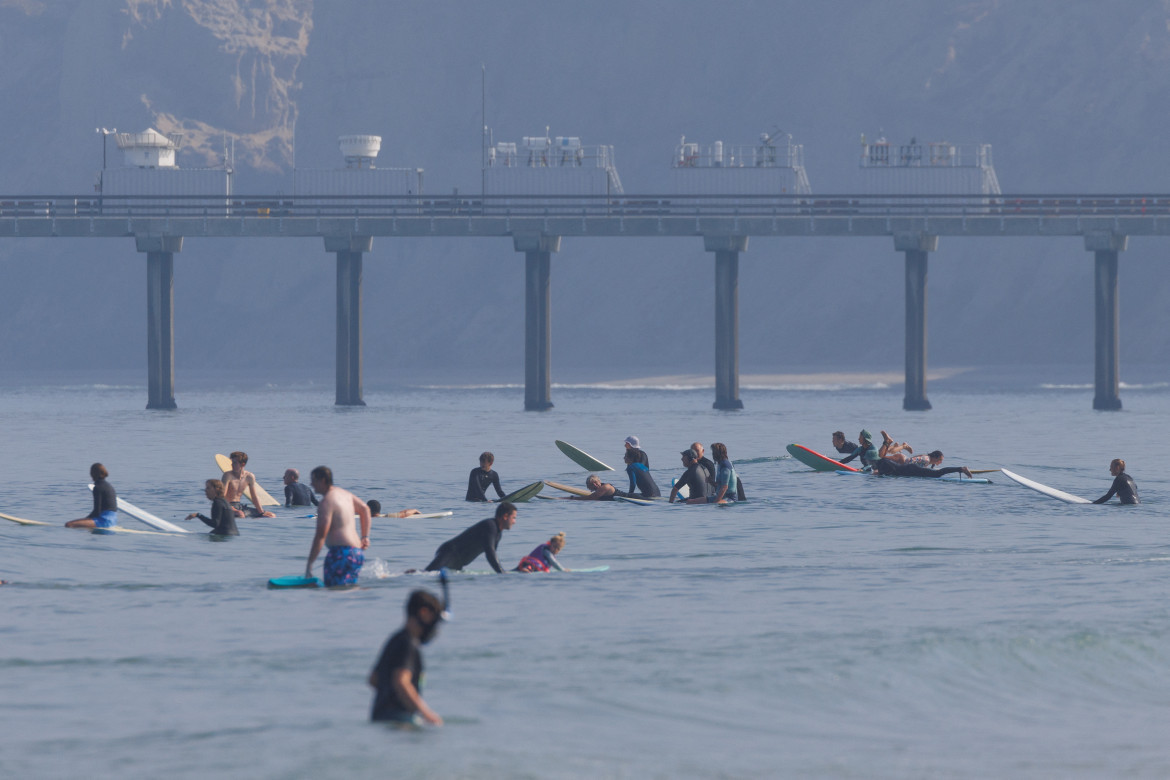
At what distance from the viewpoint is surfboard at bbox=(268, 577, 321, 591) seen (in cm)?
2130

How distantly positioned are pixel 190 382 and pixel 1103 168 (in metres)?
72.6

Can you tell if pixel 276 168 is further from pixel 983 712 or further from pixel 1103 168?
pixel 983 712

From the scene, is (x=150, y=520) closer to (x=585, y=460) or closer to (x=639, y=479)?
(x=639, y=479)

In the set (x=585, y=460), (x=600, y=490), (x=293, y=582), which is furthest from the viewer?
(x=585, y=460)

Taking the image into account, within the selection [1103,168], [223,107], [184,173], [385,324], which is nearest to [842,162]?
[1103,168]

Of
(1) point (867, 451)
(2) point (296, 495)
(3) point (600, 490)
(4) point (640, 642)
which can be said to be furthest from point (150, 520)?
(1) point (867, 451)

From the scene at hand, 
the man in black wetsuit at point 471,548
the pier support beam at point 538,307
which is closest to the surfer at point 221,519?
the man in black wetsuit at point 471,548

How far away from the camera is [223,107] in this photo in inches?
6107

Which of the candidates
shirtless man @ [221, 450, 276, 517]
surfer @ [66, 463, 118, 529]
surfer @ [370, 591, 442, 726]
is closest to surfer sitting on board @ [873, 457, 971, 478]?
shirtless man @ [221, 450, 276, 517]

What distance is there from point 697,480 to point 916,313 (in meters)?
41.3

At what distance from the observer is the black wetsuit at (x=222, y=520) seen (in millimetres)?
26161

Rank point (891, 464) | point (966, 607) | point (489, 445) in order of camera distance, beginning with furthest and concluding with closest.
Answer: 1. point (489, 445)
2. point (891, 464)
3. point (966, 607)

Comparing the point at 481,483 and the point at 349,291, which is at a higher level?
the point at 349,291

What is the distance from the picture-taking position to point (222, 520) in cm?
2664
